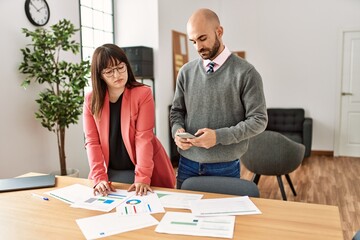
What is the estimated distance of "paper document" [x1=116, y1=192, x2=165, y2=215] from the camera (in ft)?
4.63

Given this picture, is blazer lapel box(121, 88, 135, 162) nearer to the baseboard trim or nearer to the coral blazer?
the coral blazer

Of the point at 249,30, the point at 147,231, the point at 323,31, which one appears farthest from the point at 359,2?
the point at 147,231

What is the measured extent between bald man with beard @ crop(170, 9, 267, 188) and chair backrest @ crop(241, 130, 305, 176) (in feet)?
5.15

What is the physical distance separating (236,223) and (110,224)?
50 cm

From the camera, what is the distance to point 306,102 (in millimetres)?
6059

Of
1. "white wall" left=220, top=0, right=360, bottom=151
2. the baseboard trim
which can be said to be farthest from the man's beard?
the baseboard trim

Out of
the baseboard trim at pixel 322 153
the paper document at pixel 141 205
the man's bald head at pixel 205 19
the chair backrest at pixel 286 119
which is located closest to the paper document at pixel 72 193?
the paper document at pixel 141 205

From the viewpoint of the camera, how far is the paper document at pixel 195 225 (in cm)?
121

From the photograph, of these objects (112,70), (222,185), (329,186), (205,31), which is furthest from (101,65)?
(329,186)

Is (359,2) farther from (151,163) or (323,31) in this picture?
Answer: (151,163)

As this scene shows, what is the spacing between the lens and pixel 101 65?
169 centimetres

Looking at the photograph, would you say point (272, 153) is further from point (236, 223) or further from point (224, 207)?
point (236, 223)

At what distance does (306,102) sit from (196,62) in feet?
15.6

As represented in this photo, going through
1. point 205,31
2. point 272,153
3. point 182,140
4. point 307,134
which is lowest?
point 307,134
